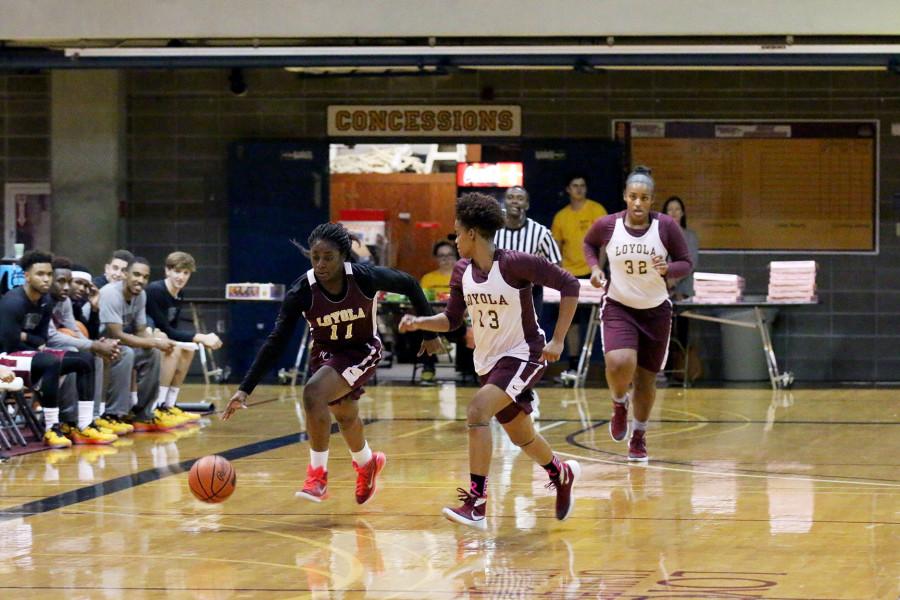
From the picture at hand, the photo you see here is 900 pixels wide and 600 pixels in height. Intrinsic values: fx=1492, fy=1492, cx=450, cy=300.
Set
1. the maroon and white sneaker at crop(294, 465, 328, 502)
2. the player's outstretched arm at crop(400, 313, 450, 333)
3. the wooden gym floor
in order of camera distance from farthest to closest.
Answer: the maroon and white sneaker at crop(294, 465, 328, 502) < the player's outstretched arm at crop(400, 313, 450, 333) < the wooden gym floor

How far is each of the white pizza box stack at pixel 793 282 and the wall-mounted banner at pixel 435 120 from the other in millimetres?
3690

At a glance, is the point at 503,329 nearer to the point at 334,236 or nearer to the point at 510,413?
the point at 510,413

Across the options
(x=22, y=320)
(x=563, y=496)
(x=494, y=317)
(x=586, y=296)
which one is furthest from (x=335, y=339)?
(x=586, y=296)

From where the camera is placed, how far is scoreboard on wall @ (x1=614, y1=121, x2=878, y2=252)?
18.0 meters

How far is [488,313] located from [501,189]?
422 inches

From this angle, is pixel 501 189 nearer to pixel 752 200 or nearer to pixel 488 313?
pixel 752 200

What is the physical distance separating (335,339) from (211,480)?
3.57 ft

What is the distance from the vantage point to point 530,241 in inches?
491

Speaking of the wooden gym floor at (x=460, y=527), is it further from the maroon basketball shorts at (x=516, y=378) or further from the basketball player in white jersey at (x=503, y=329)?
the maroon basketball shorts at (x=516, y=378)

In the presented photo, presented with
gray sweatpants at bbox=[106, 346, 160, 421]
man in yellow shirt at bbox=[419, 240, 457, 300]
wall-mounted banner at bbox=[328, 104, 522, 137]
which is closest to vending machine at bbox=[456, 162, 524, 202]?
wall-mounted banner at bbox=[328, 104, 522, 137]

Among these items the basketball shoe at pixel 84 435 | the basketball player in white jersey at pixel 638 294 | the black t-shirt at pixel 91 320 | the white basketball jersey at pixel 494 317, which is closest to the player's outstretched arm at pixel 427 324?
the white basketball jersey at pixel 494 317

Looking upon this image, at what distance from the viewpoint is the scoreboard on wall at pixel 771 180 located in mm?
18047

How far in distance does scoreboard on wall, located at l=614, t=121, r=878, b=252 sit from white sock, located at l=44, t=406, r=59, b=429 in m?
8.80

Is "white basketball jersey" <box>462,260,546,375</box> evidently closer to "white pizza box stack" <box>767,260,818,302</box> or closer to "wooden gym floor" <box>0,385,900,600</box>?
"wooden gym floor" <box>0,385,900,600</box>
